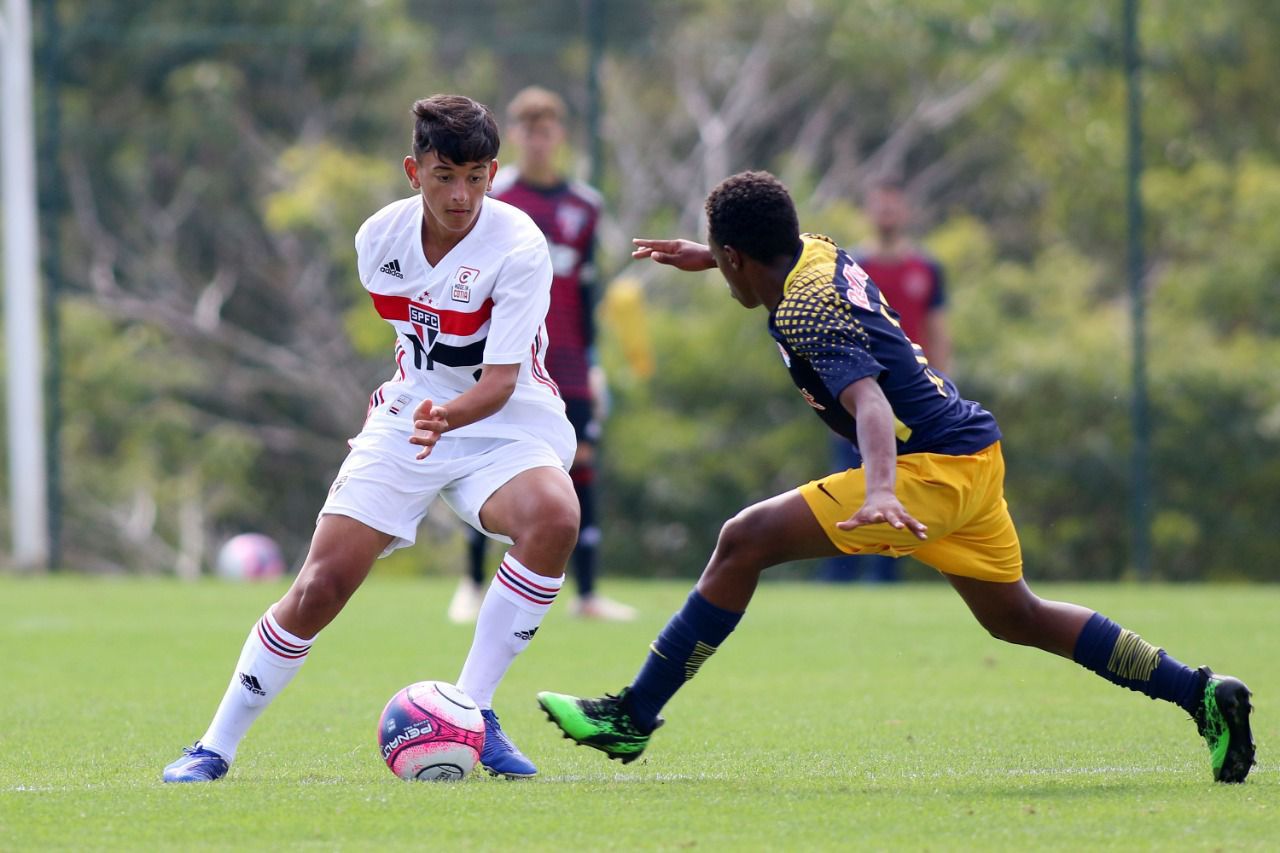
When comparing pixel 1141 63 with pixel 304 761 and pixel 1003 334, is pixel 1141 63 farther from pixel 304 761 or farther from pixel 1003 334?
pixel 304 761

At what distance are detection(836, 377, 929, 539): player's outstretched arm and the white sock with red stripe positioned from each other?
153 cm

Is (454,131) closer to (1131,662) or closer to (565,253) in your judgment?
(1131,662)

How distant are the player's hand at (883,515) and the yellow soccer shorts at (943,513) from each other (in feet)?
1.00

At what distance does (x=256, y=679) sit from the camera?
4852mm

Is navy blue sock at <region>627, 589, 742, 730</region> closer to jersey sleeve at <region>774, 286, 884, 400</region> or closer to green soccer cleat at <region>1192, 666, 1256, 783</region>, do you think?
jersey sleeve at <region>774, 286, 884, 400</region>

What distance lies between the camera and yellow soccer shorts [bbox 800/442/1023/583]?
475 cm

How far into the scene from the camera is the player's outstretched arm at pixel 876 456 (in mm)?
4301

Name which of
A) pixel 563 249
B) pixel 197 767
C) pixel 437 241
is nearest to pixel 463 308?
pixel 437 241

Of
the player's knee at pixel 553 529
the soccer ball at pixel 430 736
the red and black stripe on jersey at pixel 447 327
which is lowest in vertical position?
the soccer ball at pixel 430 736

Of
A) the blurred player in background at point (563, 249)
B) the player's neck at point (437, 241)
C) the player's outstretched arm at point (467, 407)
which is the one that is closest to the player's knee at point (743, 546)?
the player's outstretched arm at point (467, 407)

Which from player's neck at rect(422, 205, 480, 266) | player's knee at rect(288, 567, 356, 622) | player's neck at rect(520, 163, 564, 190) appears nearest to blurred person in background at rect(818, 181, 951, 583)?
player's neck at rect(520, 163, 564, 190)

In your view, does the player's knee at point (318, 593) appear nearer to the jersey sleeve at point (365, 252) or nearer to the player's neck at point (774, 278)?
the jersey sleeve at point (365, 252)

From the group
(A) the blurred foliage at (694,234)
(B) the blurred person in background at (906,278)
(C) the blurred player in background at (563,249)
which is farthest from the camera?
(A) the blurred foliage at (694,234)

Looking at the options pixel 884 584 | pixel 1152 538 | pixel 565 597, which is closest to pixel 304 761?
pixel 565 597
